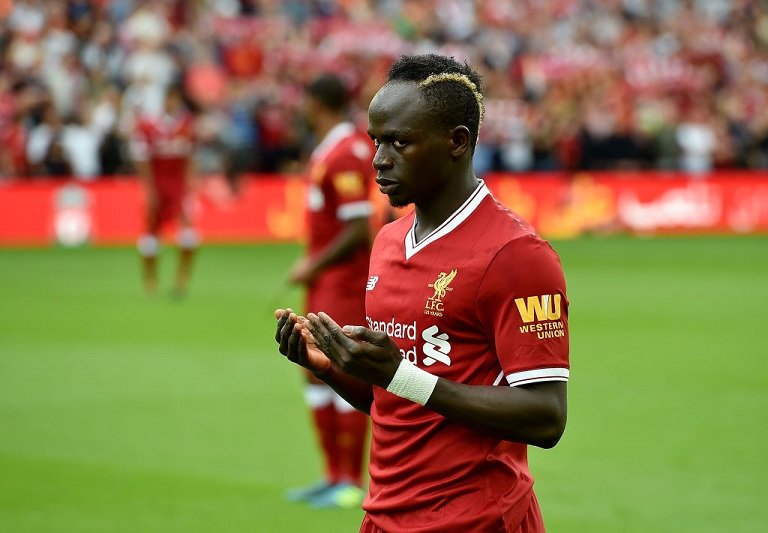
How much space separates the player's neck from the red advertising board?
19765 mm

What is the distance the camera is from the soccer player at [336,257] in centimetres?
782

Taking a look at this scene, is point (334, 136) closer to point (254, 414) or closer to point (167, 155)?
point (254, 414)

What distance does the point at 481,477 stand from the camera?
3652 mm

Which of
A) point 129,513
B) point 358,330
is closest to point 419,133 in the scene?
point 358,330

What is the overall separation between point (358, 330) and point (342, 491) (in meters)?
4.61

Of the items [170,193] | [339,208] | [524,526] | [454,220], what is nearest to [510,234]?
[454,220]

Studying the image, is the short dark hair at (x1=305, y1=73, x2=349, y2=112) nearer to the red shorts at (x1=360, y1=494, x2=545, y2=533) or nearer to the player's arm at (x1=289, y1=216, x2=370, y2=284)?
the player's arm at (x1=289, y1=216, x2=370, y2=284)

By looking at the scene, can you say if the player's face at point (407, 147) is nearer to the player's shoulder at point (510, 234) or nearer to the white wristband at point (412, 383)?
the player's shoulder at point (510, 234)

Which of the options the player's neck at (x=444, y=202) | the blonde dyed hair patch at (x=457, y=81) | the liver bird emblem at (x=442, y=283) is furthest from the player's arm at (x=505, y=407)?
the blonde dyed hair patch at (x=457, y=81)

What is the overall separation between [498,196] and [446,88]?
71.5 ft

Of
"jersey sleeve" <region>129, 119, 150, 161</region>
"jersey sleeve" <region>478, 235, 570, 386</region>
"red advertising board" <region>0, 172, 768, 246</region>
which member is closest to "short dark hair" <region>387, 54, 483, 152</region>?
"jersey sleeve" <region>478, 235, 570, 386</region>

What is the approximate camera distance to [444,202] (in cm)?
381

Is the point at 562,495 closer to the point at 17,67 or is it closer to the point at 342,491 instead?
the point at 342,491

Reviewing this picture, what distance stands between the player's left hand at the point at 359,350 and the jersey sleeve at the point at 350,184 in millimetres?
4456
